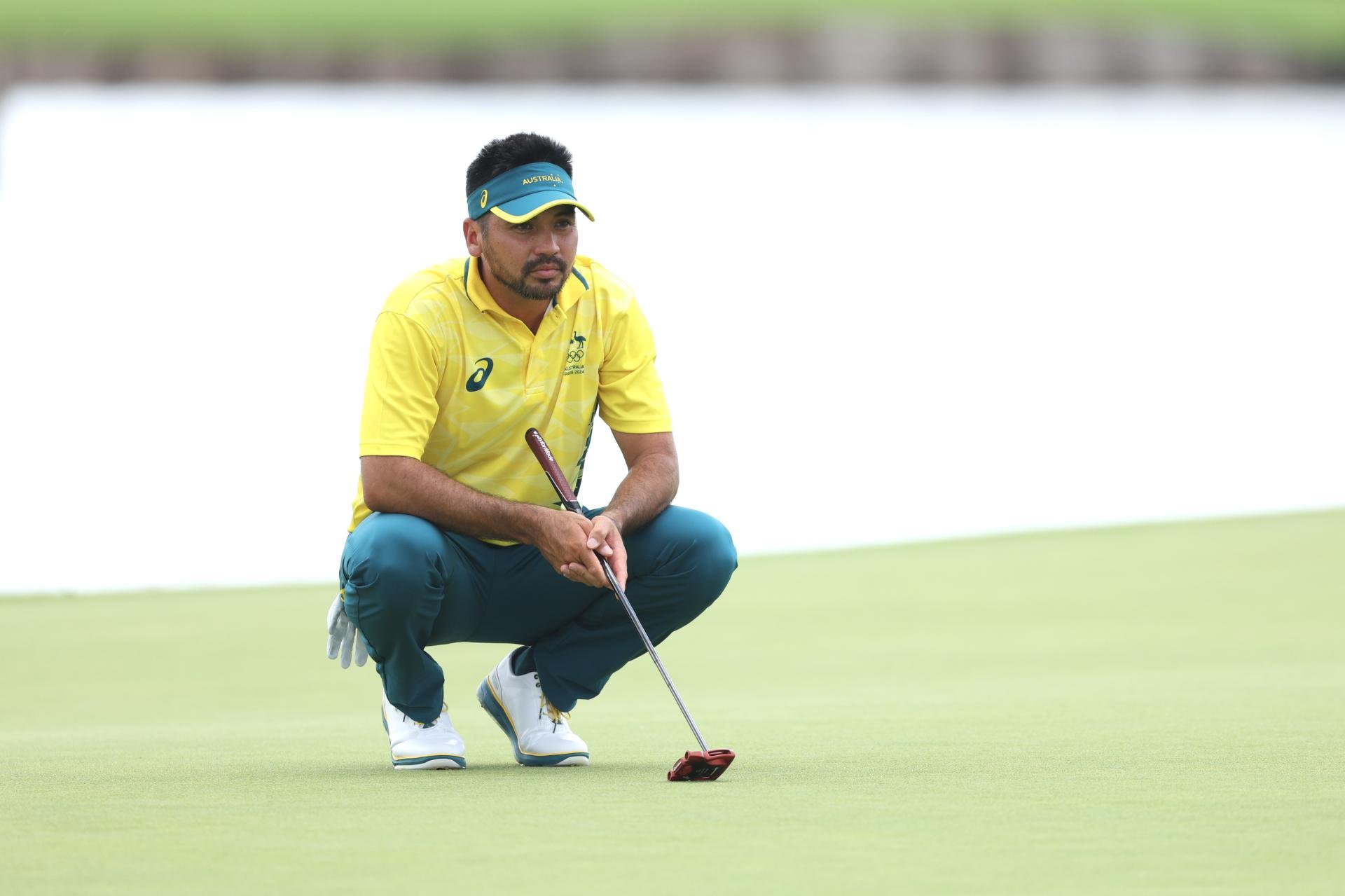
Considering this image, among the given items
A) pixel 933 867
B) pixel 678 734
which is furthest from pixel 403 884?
pixel 678 734

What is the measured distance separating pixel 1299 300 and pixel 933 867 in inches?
307

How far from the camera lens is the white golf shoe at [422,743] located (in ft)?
9.29

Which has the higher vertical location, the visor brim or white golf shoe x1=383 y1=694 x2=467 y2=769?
the visor brim

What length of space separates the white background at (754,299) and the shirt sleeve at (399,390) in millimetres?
4994

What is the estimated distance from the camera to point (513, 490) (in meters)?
2.98

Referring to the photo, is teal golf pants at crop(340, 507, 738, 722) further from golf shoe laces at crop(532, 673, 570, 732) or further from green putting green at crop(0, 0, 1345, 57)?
green putting green at crop(0, 0, 1345, 57)

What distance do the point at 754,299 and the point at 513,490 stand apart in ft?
19.3

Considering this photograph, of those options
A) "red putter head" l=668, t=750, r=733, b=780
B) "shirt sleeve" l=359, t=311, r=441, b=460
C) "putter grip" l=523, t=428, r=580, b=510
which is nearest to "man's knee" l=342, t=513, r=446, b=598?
"shirt sleeve" l=359, t=311, r=441, b=460

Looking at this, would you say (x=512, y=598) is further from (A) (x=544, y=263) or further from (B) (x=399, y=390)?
(A) (x=544, y=263)

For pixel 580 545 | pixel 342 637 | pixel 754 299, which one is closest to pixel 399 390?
pixel 580 545

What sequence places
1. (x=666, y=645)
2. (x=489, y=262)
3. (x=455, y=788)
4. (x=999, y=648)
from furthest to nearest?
(x=666, y=645) < (x=999, y=648) < (x=489, y=262) < (x=455, y=788)

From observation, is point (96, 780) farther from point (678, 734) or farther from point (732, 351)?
point (732, 351)

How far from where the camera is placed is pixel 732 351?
866 centimetres

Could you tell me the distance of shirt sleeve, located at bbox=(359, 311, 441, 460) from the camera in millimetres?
2807
